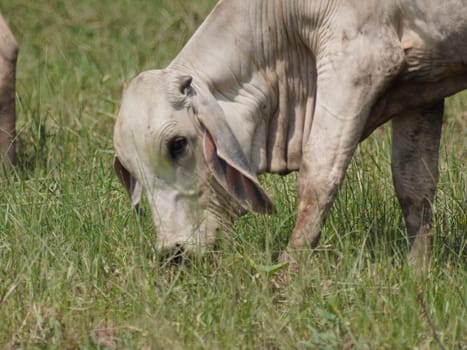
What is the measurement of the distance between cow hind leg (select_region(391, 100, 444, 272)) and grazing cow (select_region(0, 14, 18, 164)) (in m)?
2.01

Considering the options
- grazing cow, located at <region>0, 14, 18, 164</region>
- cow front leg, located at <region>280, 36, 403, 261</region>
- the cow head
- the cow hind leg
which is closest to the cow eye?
the cow head

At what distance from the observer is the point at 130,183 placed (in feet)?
16.5

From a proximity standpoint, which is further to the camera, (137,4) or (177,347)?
(137,4)

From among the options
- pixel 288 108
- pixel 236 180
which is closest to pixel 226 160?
pixel 236 180

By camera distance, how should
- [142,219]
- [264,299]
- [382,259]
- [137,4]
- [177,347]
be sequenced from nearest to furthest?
[177,347], [264,299], [382,259], [142,219], [137,4]

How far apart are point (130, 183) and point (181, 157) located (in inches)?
14.1

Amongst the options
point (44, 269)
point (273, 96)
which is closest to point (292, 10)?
point (273, 96)

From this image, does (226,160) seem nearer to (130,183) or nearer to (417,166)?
(130,183)

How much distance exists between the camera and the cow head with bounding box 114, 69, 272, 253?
15.4 ft

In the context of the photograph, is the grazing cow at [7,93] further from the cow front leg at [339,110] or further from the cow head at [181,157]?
the cow front leg at [339,110]

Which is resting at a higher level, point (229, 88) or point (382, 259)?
point (229, 88)

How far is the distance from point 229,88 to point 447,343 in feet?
4.54

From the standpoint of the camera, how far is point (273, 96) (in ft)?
16.4

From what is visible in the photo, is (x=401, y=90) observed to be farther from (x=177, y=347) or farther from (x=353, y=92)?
(x=177, y=347)
